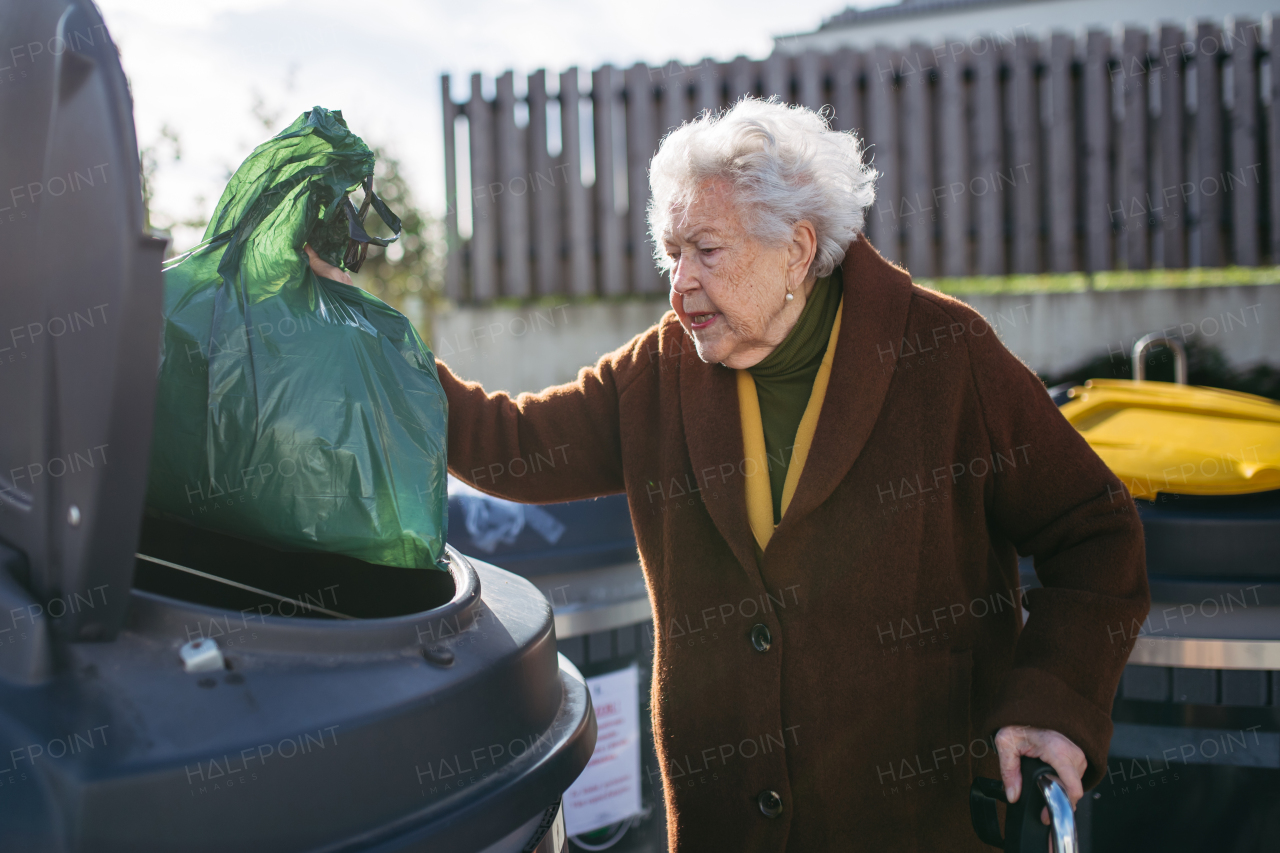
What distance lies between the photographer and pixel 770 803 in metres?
1.47

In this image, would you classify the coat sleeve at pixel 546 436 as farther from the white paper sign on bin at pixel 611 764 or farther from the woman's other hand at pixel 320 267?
the white paper sign on bin at pixel 611 764

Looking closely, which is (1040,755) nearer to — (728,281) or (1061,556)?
(1061,556)

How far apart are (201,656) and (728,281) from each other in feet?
3.10

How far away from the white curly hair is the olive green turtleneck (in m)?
0.08

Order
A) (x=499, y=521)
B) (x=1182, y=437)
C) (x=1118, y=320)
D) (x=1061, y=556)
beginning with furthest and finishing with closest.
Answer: (x=1118, y=320) < (x=499, y=521) < (x=1182, y=437) < (x=1061, y=556)

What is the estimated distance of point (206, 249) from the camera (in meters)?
1.18

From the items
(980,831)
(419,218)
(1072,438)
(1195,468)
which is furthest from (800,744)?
(419,218)

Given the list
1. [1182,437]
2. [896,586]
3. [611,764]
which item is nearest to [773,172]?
[896,586]

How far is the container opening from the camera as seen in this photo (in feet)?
3.75

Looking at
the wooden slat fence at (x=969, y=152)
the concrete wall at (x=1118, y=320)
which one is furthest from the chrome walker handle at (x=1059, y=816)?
the wooden slat fence at (x=969, y=152)

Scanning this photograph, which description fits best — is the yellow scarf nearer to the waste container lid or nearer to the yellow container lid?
the yellow container lid

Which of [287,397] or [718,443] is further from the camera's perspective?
[718,443]

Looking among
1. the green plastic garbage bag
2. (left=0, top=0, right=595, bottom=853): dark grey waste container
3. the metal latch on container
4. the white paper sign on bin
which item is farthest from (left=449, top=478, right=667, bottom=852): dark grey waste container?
the metal latch on container

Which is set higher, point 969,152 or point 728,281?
point 969,152
